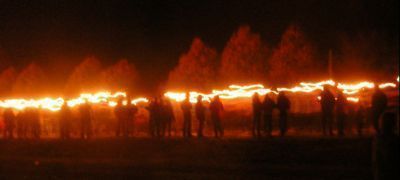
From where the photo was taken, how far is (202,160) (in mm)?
20656

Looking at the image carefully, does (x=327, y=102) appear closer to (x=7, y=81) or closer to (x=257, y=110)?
(x=257, y=110)

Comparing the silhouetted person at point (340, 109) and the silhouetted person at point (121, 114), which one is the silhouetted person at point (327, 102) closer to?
the silhouetted person at point (340, 109)

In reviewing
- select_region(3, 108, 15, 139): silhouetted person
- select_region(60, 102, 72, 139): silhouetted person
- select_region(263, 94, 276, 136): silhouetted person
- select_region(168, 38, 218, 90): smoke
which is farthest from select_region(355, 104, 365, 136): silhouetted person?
select_region(168, 38, 218, 90): smoke

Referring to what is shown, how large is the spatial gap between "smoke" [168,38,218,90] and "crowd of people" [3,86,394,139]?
1149 inches

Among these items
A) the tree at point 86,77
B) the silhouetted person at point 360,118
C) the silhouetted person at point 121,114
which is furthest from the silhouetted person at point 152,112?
the tree at point 86,77

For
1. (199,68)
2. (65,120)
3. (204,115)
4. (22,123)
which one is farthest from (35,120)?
(199,68)

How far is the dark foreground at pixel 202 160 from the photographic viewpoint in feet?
58.8

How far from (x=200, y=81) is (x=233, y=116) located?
26739 mm

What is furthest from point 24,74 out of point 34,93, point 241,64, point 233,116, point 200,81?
point 233,116

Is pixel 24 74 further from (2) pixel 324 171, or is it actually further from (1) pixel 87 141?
(2) pixel 324 171

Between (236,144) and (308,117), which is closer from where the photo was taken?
(236,144)

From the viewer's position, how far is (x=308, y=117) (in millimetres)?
27391

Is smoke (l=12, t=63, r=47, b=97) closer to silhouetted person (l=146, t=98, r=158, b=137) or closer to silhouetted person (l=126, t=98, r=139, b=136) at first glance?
silhouetted person (l=126, t=98, r=139, b=136)

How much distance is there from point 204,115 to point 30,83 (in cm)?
5046
